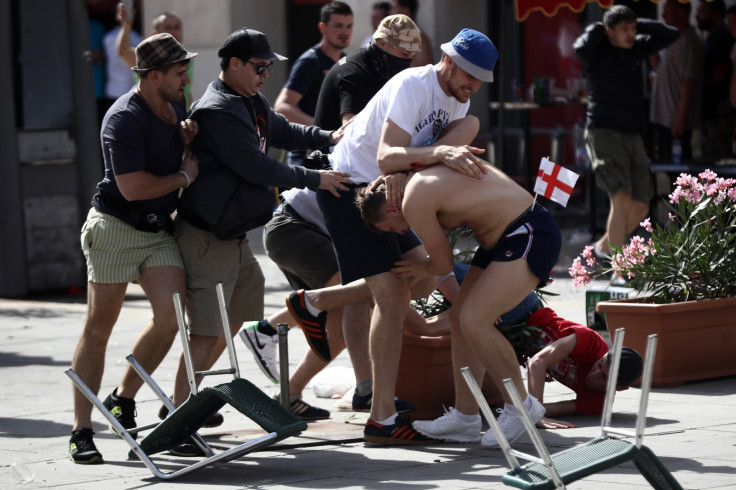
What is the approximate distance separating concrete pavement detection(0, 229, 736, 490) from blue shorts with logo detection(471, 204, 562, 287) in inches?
30.7

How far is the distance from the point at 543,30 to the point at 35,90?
6.94 meters

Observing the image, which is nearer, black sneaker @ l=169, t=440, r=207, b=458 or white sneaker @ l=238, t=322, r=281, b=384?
black sneaker @ l=169, t=440, r=207, b=458

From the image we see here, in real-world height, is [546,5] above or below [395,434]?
above

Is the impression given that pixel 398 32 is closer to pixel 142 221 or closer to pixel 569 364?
pixel 142 221

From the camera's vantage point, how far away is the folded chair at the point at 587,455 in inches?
169

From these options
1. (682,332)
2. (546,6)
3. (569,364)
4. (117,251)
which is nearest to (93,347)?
(117,251)

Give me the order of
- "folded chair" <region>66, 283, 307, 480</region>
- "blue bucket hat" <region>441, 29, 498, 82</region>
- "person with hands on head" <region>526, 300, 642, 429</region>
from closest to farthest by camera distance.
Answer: "folded chair" <region>66, 283, 307, 480</region>, "blue bucket hat" <region>441, 29, 498, 82</region>, "person with hands on head" <region>526, 300, 642, 429</region>

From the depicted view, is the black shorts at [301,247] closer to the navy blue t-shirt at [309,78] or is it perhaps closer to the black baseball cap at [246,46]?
the black baseball cap at [246,46]

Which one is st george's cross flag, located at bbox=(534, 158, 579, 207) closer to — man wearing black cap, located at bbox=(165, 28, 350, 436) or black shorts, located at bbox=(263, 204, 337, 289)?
man wearing black cap, located at bbox=(165, 28, 350, 436)

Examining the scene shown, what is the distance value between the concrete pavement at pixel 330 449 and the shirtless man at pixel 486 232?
470 mm

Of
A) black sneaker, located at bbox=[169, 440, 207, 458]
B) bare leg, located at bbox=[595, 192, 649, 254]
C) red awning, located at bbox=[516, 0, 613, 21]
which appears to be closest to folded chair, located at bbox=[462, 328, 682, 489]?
black sneaker, located at bbox=[169, 440, 207, 458]

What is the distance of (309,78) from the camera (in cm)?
820

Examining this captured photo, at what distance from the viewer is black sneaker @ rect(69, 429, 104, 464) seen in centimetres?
584

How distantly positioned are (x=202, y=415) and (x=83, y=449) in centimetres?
61
